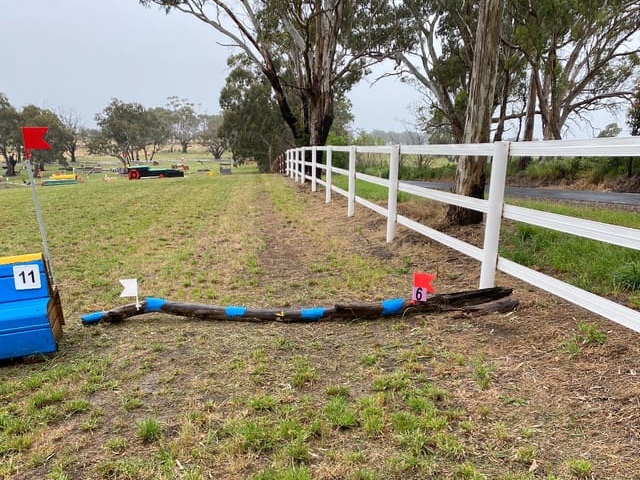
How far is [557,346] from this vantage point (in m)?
2.86

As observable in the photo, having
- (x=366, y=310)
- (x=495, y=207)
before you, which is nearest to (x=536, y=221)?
(x=495, y=207)

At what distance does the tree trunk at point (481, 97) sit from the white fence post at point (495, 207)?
2.24 metres

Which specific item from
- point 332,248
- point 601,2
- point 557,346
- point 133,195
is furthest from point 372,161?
point 557,346

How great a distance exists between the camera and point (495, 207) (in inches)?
144

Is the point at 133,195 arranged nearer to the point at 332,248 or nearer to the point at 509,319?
the point at 332,248

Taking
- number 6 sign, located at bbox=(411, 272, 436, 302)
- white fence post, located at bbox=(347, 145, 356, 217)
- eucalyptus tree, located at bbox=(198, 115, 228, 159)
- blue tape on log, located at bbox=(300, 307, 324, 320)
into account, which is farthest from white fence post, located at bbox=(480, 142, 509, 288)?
eucalyptus tree, located at bbox=(198, 115, 228, 159)

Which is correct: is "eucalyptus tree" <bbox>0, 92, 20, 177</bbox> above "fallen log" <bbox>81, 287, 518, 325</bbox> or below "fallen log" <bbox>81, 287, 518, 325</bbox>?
above

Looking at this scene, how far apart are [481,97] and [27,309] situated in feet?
18.7

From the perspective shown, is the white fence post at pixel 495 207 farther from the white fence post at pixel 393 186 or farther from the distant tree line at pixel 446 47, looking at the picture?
the distant tree line at pixel 446 47

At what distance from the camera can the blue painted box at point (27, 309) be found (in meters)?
2.99

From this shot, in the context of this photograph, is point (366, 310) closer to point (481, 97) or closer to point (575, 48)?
point (481, 97)

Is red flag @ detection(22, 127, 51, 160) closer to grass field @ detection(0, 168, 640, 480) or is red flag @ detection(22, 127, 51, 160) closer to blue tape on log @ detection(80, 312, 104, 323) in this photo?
grass field @ detection(0, 168, 640, 480)

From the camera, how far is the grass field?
2029mm

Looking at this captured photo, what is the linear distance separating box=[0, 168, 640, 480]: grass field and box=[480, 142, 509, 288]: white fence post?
1.31ft
